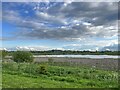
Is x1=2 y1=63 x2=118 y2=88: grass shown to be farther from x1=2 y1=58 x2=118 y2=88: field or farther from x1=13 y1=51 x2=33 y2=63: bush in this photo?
x1=13 y1=51 x2=33 y2=63: bush

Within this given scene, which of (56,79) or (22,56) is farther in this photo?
(22,56)

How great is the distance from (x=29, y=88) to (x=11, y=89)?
2.76ft

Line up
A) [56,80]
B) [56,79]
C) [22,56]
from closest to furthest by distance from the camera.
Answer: [56,80]
[56,79]
[22,56]

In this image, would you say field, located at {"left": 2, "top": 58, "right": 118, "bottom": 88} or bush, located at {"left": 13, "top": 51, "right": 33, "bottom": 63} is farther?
bush, located at {"left": 13, "top": 51, "right": 33, "bottom": 63}

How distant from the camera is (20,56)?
123 ft

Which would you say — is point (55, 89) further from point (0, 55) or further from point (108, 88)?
point (0, 55)

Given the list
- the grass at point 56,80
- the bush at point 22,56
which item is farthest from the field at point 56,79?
the bush at point 22,56

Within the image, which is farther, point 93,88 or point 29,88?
point 93,88

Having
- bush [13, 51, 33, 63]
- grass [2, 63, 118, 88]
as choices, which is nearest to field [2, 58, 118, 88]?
grass [2, 63, 118, 88]

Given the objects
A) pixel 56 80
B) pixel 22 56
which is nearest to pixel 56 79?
pixel 56 80

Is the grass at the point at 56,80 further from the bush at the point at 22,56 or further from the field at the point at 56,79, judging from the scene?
the bush at the point at 22,56

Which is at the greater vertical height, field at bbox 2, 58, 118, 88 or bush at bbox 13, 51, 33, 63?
bush at bbox 13, 51, 33, 63

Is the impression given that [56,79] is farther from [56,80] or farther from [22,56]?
[22,56]

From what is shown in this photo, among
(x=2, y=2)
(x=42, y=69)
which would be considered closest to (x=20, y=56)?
(x=42, y=69)
